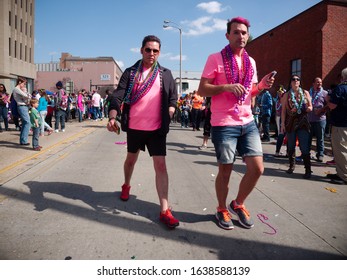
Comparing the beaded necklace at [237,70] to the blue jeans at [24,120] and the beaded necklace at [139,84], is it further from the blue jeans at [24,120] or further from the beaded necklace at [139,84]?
the blue jeans at [24,120]

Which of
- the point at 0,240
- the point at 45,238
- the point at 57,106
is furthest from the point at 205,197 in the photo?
the point at 57,106

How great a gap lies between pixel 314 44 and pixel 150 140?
1681 cm

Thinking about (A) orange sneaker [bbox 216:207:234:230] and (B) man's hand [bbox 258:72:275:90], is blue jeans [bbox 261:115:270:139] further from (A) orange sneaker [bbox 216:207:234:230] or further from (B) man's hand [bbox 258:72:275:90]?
(A) orange sneaker [bbox 216:207:234:230]

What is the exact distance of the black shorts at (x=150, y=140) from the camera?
3303mm

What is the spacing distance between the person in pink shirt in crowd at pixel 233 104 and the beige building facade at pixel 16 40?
3352cm

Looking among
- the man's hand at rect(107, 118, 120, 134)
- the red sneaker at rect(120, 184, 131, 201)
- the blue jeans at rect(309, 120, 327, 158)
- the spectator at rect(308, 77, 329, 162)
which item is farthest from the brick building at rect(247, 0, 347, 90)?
the man's hand at rect(107, 118, 120, 134)

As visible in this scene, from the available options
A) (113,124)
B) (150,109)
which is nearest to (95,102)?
(113,124)

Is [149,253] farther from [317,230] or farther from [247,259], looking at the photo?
[317,230]

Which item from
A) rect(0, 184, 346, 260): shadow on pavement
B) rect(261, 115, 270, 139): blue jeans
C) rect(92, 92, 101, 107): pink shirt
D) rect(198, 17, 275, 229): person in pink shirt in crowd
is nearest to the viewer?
rect(0, 184, 346, 260): shadow on pavement

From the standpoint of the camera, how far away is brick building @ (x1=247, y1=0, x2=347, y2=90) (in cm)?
1603

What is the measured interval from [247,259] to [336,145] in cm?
363

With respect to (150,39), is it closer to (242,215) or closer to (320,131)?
(242,215)

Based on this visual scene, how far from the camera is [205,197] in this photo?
4.17m

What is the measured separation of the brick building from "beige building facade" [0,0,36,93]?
26.9 meters
